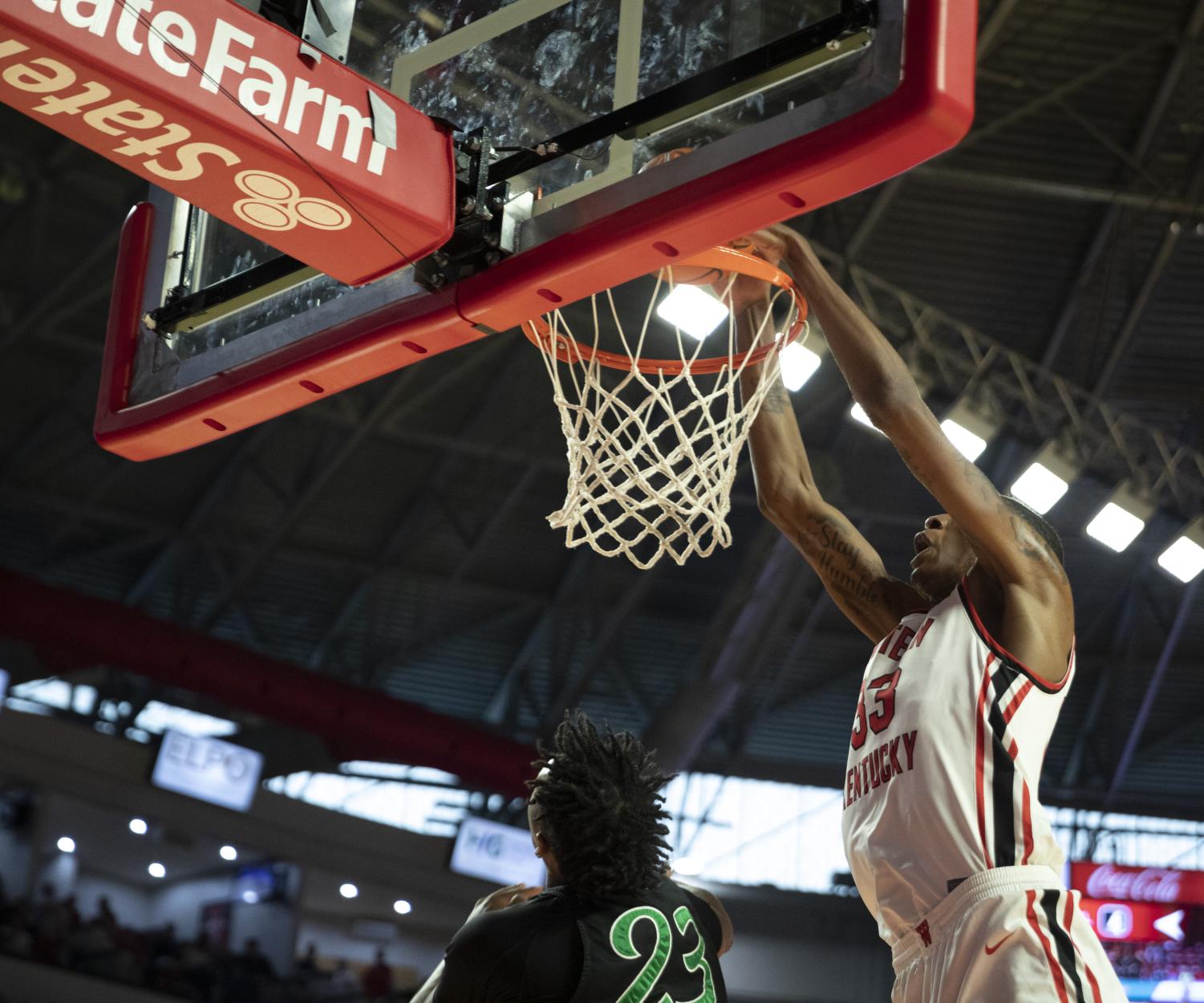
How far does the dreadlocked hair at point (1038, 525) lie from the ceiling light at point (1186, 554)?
8537mm

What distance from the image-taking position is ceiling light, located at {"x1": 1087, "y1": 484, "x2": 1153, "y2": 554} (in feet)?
36.6

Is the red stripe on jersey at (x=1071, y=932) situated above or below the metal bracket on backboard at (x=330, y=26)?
Result: below

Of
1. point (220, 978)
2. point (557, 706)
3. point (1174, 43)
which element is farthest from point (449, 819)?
point (1174, 43)

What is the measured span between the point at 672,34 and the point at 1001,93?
360 inches

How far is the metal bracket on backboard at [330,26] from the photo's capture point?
318cm

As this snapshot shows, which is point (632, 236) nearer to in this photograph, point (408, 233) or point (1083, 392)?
point (408, 233)

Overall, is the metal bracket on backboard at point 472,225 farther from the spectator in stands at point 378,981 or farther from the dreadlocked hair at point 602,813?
the spectator in stands at point 378,981

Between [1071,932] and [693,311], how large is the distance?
94.3 inches

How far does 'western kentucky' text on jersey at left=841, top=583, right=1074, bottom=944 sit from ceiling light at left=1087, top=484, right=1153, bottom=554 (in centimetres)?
839

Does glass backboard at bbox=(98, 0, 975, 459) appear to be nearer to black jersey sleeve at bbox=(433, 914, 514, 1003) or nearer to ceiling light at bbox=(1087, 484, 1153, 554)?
black jersey sleeve at bbox=(433, 914, 514, 1003)

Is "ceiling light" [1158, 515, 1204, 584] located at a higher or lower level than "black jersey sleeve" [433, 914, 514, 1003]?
higher

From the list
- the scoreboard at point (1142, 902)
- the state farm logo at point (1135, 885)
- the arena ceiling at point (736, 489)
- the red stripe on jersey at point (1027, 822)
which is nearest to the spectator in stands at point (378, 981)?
the arena ceiling at point (736, 489)

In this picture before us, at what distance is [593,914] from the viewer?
2.78 m

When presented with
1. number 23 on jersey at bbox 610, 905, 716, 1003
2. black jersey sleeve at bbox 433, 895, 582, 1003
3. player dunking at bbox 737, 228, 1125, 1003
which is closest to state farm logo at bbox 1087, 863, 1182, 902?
player dunking at bbox 737, 228, 1125, 1003
